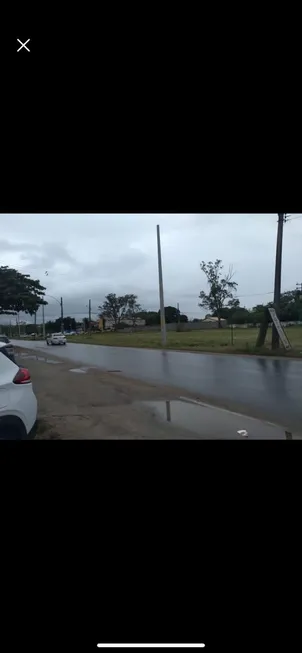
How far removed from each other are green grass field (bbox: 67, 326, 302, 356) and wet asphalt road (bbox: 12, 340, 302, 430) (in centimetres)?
347

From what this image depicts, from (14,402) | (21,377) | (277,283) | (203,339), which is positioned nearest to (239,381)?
(21,377)

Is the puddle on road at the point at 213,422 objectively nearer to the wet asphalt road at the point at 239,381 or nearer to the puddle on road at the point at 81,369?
the wet asphalt road at the point at 239,381

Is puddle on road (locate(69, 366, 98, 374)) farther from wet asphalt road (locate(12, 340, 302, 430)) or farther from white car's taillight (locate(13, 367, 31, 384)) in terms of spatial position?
white car's taillight (locate(13, 367, 31, 384))

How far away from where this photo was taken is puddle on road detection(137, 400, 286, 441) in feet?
13.5

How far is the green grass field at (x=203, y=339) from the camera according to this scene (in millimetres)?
14797

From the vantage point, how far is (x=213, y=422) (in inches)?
183

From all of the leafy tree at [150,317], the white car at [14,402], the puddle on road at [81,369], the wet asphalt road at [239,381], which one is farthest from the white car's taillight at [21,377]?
the leafy tree at [150,317]

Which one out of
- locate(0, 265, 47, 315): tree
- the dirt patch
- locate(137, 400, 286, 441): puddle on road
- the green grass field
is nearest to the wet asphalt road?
locate(137, 400, 286, 441): puddle on road

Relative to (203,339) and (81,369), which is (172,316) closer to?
(203,339)

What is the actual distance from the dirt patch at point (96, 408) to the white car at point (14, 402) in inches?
27.7

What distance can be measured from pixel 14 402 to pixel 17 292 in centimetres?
275
